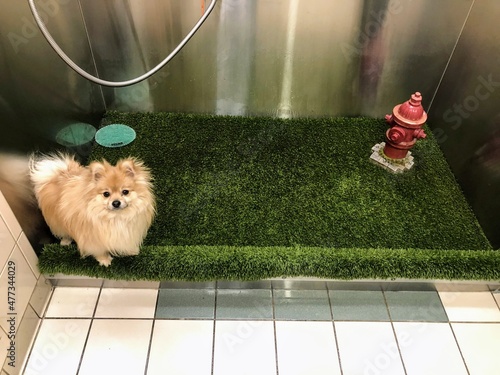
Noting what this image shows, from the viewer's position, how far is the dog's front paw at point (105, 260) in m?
1.68

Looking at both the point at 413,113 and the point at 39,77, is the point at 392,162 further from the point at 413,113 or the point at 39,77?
the point at 39,77

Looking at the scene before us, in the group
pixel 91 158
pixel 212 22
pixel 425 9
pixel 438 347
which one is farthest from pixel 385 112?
pixel 91 158

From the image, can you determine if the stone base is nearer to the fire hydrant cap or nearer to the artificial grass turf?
the artificial grass turf

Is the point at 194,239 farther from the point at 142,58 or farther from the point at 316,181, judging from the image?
the point at 142,58

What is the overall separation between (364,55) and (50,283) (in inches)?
81.9

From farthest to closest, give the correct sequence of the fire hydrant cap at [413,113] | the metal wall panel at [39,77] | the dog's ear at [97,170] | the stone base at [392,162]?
the stone base at [392,162]
the fire hydrant cap at [413,113]
the metal wall panel at [39,77]
the dog's ear at [97,170]

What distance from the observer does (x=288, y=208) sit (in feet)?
6.82

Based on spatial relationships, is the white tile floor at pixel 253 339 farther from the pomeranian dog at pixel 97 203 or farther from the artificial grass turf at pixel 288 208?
the pomeranian dog at pixel 97 203
